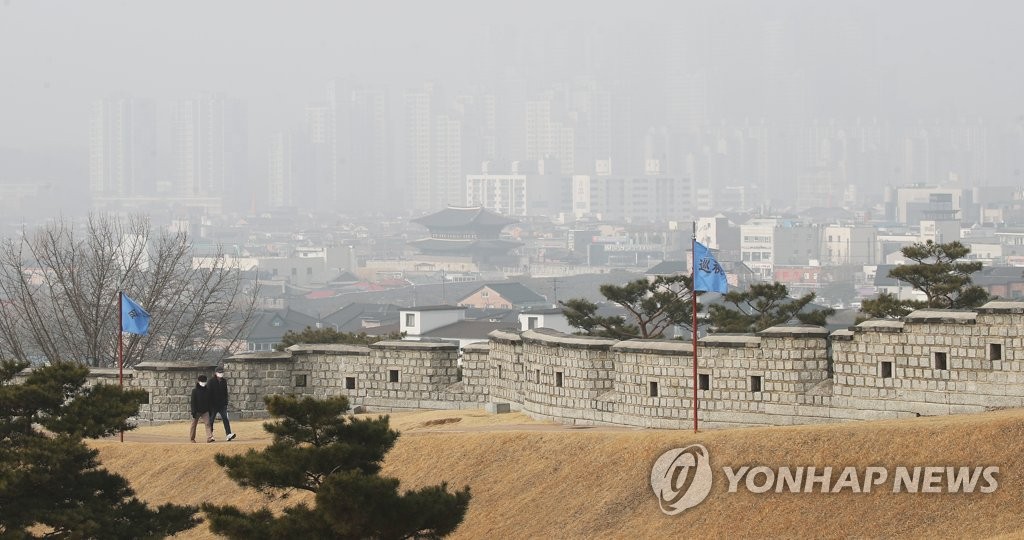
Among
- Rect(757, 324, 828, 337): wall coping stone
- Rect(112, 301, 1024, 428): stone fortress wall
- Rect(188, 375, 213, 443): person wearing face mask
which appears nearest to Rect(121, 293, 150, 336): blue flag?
Rect(188, 375, 213, 443): person wearing face mask

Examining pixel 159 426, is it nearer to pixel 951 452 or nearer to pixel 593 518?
pixel 593 518

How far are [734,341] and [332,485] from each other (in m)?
5.98

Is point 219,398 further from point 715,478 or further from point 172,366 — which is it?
point 715,478

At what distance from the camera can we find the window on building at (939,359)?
18.0m

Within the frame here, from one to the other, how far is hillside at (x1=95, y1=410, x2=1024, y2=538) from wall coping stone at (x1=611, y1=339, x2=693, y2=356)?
3.25 ft

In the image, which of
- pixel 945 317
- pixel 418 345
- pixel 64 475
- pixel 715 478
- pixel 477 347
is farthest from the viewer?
pixel 418 345

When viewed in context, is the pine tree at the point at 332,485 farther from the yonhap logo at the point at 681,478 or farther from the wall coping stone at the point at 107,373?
the wall coping stone at the point at 107,373

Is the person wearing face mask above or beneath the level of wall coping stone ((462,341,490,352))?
beneath

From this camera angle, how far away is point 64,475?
658 inches

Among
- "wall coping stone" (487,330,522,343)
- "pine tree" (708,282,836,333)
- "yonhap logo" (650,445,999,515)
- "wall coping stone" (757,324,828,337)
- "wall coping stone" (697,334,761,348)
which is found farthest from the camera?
"pine tree" (708,282,836,333)

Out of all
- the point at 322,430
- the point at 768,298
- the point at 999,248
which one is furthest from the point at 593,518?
the point at 999,248

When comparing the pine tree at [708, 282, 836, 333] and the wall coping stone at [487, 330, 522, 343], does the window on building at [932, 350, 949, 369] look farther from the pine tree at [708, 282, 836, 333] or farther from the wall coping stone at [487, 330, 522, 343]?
the pine tree at [708, 282, 836, 333]

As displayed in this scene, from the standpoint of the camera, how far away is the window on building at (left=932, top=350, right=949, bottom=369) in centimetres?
1800

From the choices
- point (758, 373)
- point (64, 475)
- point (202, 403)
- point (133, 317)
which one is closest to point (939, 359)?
point (758, 373)
